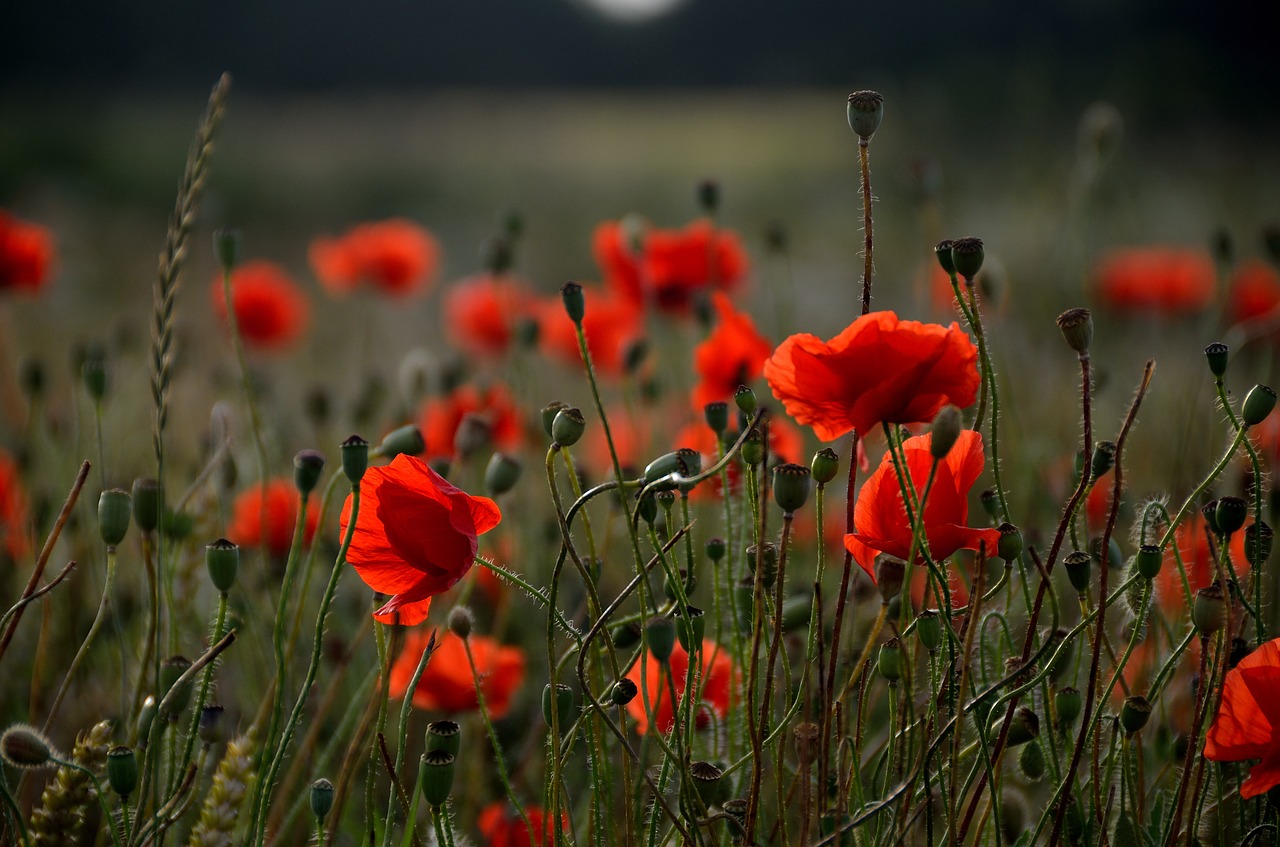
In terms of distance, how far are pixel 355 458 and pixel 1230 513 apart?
734 millimetres

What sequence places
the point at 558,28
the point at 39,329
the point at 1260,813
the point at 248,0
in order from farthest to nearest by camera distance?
the point at 558,28 < the point at 248,0 < the point at 39,329 < the point at 1260,813

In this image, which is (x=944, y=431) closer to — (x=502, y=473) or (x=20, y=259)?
(x=502, y=473)

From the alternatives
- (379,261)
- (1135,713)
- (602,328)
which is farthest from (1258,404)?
(379,261)

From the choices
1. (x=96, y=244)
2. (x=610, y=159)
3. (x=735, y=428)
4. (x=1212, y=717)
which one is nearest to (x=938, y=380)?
(x=1212, y=717)

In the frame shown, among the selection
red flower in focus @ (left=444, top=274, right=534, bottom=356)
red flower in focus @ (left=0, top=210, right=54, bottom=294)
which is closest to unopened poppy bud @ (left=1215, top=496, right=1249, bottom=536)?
red flower in focus @ (left=444, top=274, right=534, bottom=356)

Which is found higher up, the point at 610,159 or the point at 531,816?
the point at 610,159

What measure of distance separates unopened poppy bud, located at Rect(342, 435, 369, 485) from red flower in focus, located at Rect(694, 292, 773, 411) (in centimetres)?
70

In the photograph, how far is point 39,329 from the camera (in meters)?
4.34

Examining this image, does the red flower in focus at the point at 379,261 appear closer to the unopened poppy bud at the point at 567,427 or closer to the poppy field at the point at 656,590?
the poppy field at the point at 656,590

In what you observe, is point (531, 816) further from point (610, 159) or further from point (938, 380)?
point (610, 159)

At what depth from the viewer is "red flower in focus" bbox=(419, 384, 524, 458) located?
6.32 ft

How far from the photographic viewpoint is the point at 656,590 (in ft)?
5.78

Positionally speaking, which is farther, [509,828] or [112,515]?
[509,828]

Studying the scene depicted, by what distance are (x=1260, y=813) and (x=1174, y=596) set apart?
39 cm
